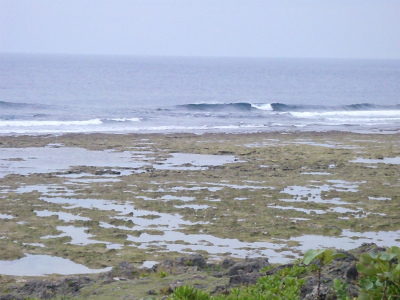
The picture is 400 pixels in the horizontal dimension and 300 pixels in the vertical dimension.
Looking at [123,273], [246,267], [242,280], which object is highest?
[242,280]

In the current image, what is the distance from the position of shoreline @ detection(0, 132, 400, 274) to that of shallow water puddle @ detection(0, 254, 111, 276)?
0.65 ft

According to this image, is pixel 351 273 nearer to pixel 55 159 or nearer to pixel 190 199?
pixel 190 199

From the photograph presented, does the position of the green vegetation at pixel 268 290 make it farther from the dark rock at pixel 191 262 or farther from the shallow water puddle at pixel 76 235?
the shallow water puddle at pixel 76 235

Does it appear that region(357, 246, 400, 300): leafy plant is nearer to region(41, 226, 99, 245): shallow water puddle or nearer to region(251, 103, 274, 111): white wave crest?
region(41, 226, 99, 245): shallow water puddle

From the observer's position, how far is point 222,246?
1139 cm

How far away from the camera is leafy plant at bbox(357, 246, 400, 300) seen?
155 inches

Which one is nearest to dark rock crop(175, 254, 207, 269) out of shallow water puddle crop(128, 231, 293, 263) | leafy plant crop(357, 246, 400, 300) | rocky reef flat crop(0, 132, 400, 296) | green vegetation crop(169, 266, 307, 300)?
green vegetation crop(169, 266, 307, 300)

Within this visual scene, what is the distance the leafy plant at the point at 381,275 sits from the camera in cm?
394

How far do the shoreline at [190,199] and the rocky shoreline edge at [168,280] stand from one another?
8.13ft

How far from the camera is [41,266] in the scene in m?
10.0

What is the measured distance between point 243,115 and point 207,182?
2888 centimetres

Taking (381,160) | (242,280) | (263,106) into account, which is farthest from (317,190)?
(263,106)

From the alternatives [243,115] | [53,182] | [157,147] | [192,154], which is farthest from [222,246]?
[243,115]

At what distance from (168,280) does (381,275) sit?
12.0 ft
